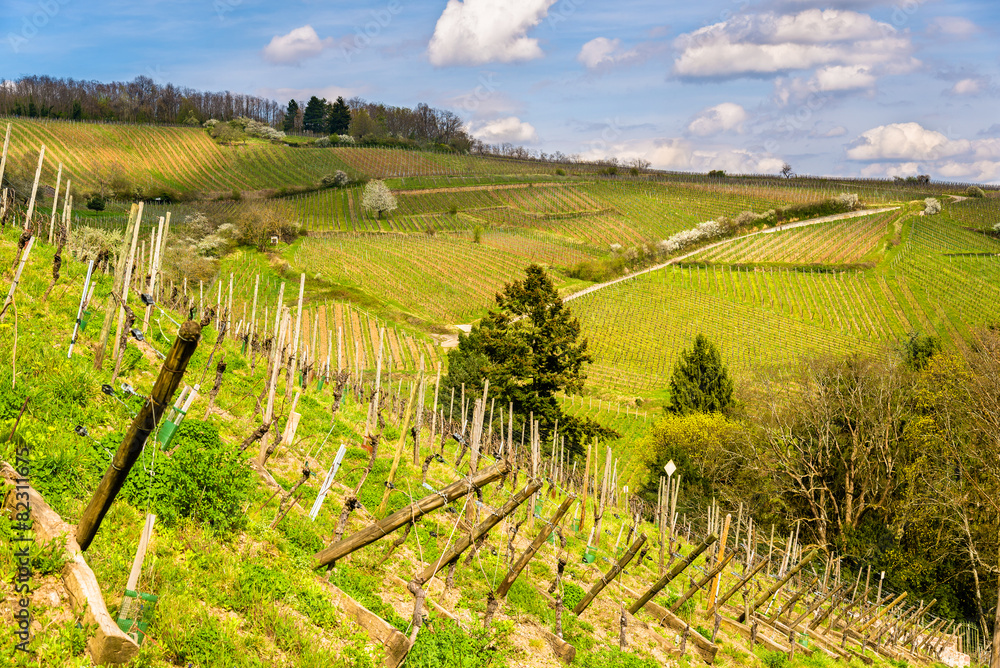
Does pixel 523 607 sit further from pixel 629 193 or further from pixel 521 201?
pixel 629 193

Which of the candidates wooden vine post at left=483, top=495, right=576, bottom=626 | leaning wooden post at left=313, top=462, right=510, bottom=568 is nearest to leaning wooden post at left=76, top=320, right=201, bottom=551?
leaning wooden post at left=313, top=462, right=510, bottom=568

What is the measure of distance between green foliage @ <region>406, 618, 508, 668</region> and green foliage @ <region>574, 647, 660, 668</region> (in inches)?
44.9

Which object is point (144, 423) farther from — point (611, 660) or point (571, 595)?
point (571, 595)

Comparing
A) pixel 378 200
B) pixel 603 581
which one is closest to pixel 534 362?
pixel 603 581

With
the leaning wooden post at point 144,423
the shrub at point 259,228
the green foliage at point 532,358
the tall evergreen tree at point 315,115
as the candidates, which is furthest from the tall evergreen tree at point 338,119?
the leaning wooden post at point 144,423

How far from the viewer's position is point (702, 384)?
1532 inches

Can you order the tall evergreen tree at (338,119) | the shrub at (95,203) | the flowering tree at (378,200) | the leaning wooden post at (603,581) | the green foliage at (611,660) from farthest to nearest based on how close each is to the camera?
the tall evergreen tree at (338,119)
the flowering tree at (378,200)
the shrub at (95,203)
the leaning wooden post at (603,581)
the green foliage at (611,660)

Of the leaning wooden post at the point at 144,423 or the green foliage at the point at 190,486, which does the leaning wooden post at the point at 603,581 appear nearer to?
the green foliage at the point at 190,486

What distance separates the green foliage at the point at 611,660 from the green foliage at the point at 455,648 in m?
1.14

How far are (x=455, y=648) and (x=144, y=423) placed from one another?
401 centimetres

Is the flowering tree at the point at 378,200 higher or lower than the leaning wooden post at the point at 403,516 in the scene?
higher

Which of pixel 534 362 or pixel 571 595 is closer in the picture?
pixel 571 595

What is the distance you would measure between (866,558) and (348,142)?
358ft

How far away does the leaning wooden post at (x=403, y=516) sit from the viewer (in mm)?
6402
